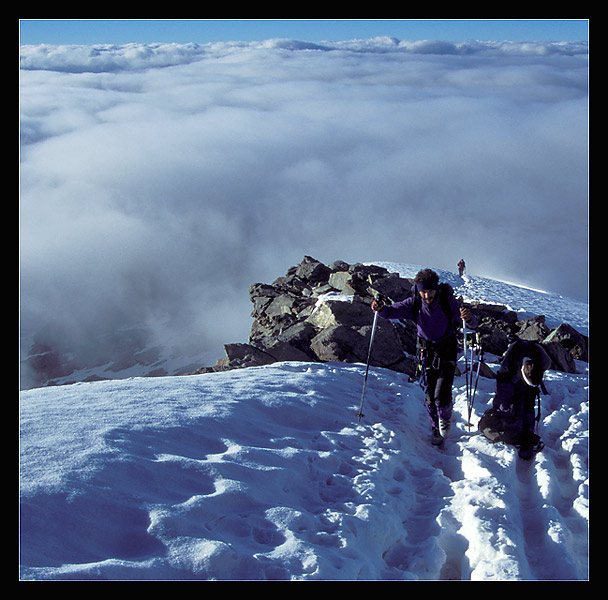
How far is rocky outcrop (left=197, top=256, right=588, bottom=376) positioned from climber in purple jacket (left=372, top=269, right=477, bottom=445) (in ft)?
2.22

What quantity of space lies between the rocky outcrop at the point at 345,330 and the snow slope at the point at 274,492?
2492 millimetres

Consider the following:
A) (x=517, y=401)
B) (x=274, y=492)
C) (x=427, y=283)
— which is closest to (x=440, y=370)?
(x=517, y=401)

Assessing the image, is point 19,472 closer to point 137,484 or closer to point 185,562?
point 137,484

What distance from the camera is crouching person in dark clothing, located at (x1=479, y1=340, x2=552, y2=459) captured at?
24.7ft

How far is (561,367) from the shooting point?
13.2 meters

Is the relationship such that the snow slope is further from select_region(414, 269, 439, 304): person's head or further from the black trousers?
select_region(414, 269, 439, 304): person's head

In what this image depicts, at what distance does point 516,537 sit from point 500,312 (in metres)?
14.2

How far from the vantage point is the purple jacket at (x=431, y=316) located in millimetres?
7695

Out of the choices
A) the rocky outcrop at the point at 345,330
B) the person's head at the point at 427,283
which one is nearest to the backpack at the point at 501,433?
the person's head at the point at 427,283

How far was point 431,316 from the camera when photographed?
774 centimetres

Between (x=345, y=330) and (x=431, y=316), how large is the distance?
5139 mm

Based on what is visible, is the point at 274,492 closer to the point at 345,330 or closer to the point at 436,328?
the point at 436,328

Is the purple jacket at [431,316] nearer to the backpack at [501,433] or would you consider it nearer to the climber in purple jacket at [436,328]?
the climber in purple jacket at [436,328]
